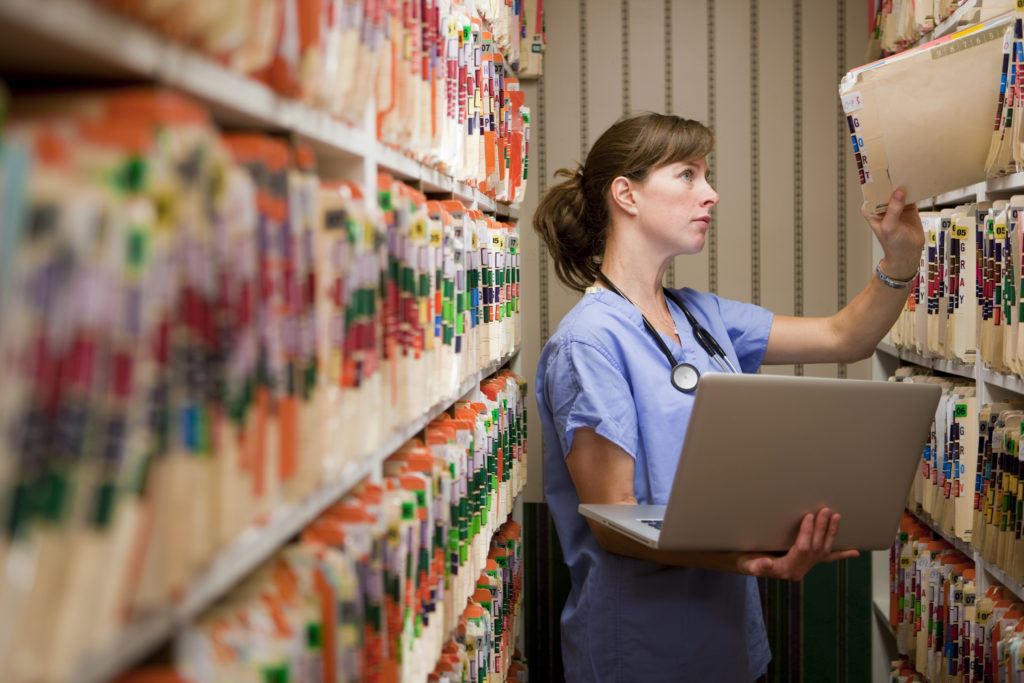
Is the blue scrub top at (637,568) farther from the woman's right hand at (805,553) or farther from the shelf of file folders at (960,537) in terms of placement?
the shelf of file folders at (960,537)

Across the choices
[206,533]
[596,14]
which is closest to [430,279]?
[206,533]

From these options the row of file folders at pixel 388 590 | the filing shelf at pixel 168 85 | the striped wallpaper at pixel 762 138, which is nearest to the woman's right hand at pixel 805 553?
the row of file folders at pixel 388 590

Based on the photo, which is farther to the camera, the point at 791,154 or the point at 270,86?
the point at 791,154

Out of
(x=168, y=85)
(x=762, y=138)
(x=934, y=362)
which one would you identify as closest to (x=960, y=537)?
(x=934, y=362)

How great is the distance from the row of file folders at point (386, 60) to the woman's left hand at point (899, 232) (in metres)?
0.94

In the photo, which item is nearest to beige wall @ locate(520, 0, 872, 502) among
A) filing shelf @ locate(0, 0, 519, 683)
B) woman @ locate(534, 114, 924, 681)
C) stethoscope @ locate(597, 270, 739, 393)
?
woman @ locate(534, 114, 924, 681)

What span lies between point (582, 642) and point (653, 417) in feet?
1.80

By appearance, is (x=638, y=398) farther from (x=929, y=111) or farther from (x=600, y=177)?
(x=929, y=111)

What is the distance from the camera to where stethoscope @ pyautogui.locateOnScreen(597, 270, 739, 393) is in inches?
84.5

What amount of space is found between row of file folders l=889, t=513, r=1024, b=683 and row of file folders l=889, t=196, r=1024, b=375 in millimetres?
585

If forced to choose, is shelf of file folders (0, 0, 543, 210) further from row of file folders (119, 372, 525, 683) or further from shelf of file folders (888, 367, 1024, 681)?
shelf of file folders (888, 367, 1024, 681)

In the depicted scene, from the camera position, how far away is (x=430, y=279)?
4.99ft

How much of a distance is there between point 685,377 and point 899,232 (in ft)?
2.10

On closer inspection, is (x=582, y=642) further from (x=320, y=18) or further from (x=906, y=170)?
(x=320, y=18)
